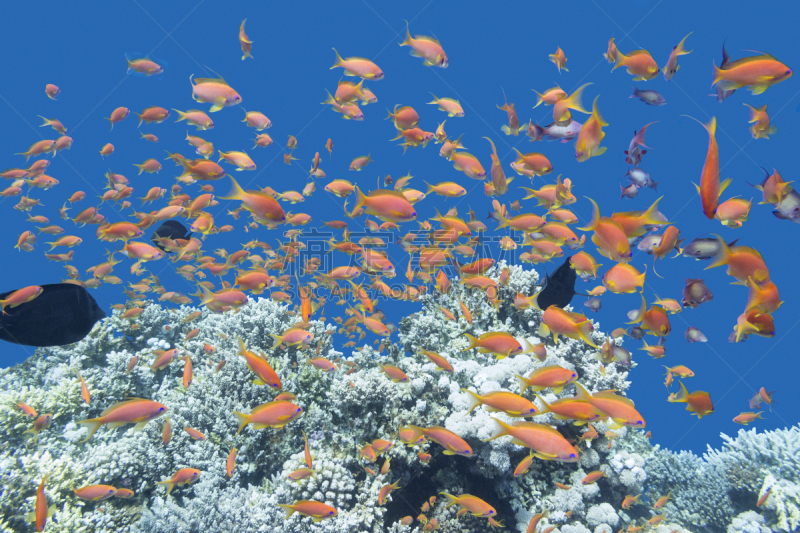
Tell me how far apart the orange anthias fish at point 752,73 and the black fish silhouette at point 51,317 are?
576 centimetres

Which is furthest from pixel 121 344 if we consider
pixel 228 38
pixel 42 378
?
pixel 228 38

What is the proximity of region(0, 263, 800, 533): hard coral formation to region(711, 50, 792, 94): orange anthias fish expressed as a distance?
3320 millimetres

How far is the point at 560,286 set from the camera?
4445 millimetres

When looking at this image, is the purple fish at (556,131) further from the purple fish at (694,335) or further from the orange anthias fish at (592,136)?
the purple fish at (694,335)

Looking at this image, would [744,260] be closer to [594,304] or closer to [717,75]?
[717,75]

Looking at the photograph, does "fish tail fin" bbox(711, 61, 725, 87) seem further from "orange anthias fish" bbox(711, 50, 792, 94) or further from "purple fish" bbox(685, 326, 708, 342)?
"purple fish" bbox(685, 326, 708, 342)

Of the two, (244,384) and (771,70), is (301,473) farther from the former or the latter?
(771,70)

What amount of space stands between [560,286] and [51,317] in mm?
5435

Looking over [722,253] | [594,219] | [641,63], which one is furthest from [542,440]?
[641,63]

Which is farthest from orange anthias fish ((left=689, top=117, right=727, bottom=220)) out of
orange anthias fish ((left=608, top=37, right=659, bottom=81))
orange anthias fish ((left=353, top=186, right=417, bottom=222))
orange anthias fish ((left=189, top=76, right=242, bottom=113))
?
orange anthias fish ((left=189, top=76, right=242, bottom=113))

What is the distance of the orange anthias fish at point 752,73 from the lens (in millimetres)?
2745

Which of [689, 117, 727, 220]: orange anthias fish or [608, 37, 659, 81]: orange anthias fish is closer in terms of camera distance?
[689, 117, 727, 220]: orange anthias fish

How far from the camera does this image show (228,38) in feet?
102

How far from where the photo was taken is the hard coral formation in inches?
139
